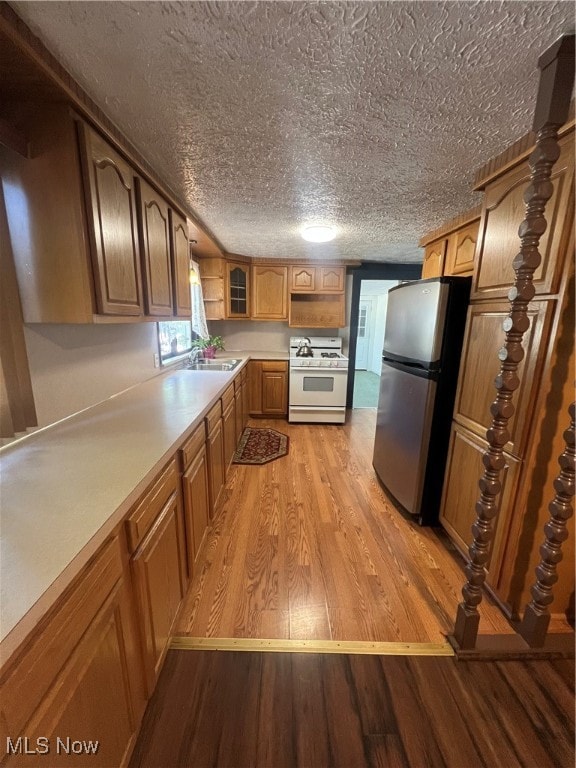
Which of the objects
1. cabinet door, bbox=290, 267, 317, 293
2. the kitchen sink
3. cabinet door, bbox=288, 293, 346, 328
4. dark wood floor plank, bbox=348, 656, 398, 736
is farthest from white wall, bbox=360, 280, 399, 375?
dark wood floor plank, bbox=348, 656, 398, 736

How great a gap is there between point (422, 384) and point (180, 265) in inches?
73.2

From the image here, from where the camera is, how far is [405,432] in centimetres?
215

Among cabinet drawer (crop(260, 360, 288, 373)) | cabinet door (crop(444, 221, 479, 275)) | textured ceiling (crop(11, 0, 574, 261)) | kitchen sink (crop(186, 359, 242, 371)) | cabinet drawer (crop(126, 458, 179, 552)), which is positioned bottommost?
cabinet drawer (crop(126, 458, 179, 552))

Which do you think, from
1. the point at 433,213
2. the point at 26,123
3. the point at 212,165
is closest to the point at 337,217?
the point at 433,213

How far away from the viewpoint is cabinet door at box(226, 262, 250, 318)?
156 inches

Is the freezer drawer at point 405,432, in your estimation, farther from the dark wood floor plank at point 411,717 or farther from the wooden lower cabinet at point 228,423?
the wooden lower cabinet at point 228,423

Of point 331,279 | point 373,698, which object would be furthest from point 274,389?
point 373,698

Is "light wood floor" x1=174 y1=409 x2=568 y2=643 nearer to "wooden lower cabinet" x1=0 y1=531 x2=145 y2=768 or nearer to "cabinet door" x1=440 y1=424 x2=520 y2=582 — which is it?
"cabinet door" x1=440 y1=424 x2=520 y2=582

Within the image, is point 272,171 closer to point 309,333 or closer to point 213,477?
point 213,477

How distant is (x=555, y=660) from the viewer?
128 cm

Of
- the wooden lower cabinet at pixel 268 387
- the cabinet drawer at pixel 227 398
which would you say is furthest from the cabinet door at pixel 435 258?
the wooden lower cabinet at pixel 268 387

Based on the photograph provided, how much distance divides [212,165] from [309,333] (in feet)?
10.4

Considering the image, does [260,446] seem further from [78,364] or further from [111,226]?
[111,226]

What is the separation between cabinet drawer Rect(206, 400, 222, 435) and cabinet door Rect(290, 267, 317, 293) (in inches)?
98.6
